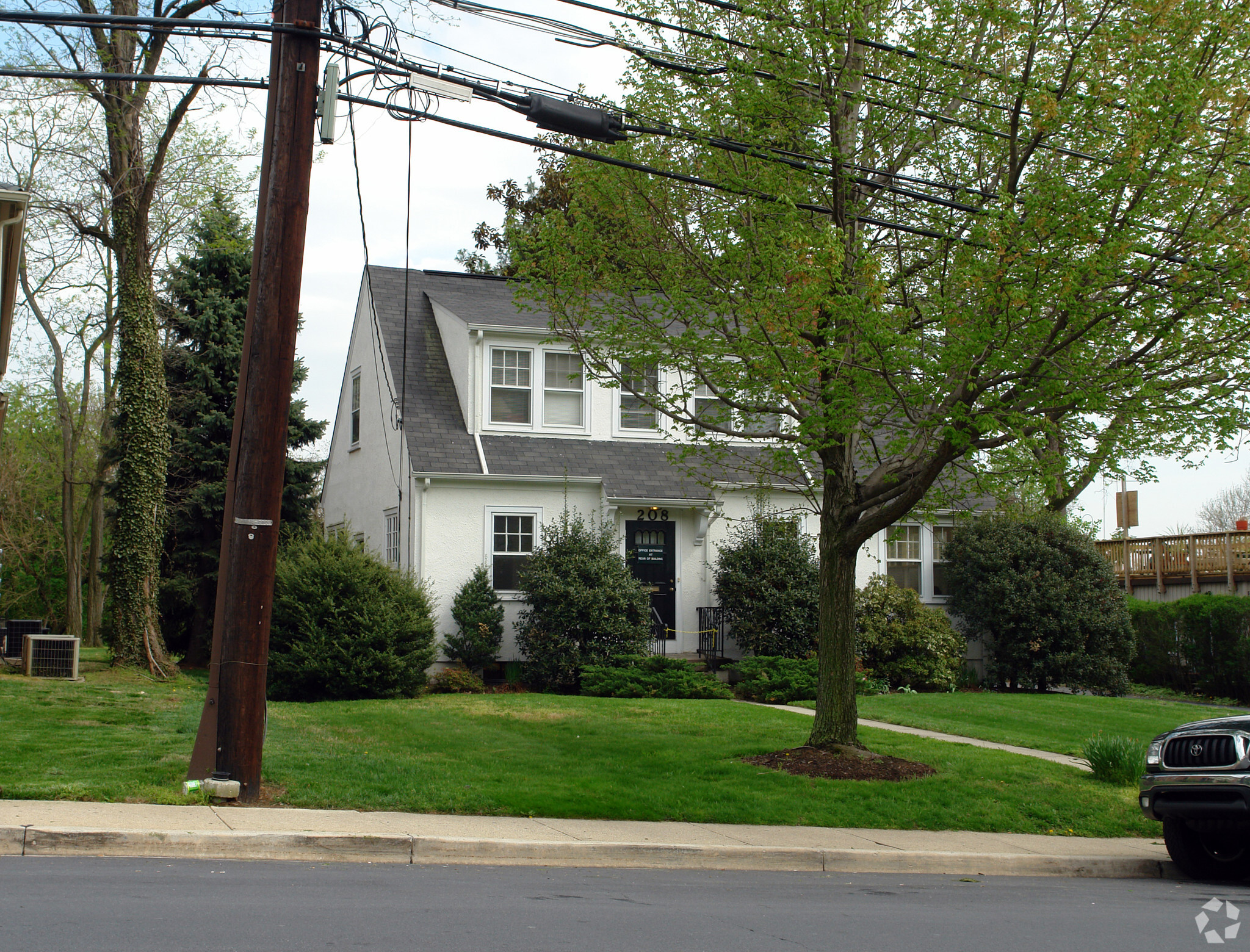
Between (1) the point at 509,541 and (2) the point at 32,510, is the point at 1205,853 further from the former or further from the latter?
(2) the point at 32,510

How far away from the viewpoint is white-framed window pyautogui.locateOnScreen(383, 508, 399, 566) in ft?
70.0

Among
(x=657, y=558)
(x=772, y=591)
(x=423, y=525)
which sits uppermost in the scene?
(x=423, y=525)

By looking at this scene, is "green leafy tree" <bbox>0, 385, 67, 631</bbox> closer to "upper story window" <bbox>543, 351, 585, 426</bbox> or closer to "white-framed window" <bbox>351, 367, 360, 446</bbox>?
"white-framed window" <bbox>351, 367, 360, 446</bbox>

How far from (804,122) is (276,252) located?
5.76 m

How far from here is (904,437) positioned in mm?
10977

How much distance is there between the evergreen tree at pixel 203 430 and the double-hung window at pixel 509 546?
18.1 feet

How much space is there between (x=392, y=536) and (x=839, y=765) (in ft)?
41.1

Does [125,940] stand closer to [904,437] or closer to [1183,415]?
[904,437]

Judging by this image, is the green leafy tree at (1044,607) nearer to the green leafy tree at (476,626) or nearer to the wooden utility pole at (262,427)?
the green leafy tree at (476,626)

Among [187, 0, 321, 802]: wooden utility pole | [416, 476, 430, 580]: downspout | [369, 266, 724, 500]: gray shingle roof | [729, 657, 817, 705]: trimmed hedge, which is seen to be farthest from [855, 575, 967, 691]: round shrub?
[187, 0, 321, 802]: wooden utility pole

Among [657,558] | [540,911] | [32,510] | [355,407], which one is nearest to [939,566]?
[657,558]

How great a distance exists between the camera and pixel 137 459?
19.9m

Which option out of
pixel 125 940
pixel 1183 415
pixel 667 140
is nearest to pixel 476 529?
pixel 667 140

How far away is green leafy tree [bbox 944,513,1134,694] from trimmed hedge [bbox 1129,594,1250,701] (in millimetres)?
2867
